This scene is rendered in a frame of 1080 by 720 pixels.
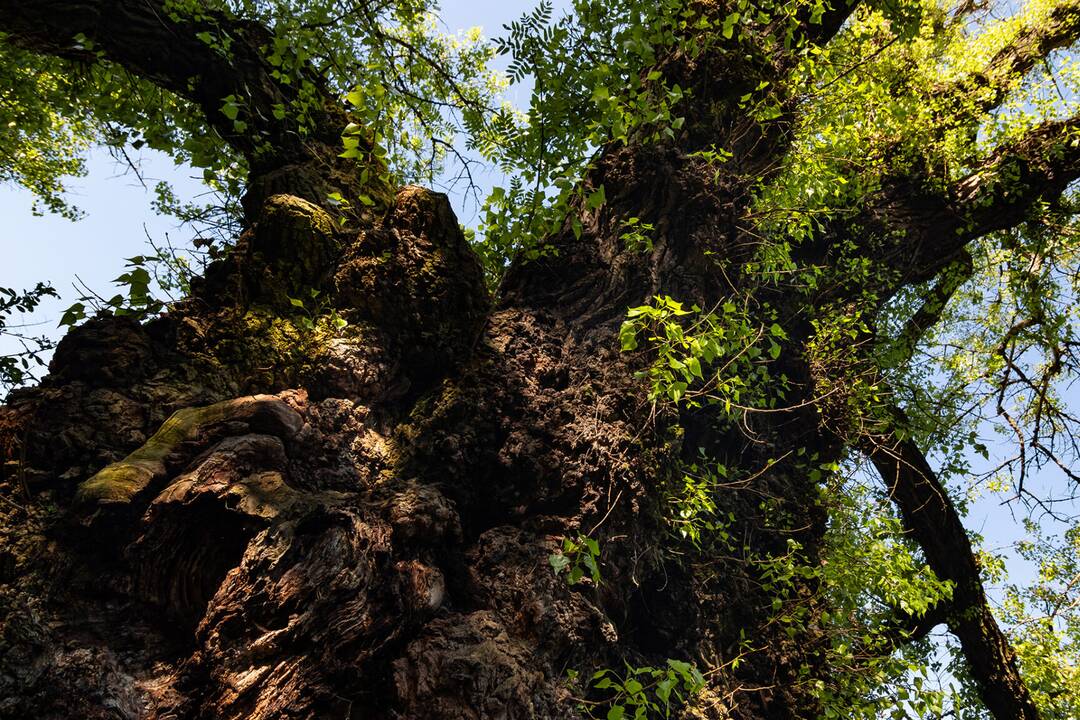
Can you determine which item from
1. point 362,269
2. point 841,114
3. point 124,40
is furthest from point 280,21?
point 841,114

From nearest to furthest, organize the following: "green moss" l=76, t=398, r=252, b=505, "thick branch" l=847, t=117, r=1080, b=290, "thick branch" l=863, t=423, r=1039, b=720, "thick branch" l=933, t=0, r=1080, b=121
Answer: "green moss" l=76, t=398, r=252, b=505
"thick branch" l=863, t=423, r=1039, b=720
"thick branch" l=847, t=117, r=1080, b=290
"thick branch" l=933, t=0, r=1080, b=121

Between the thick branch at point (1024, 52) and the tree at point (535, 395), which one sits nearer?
the tree at point (535, 395)

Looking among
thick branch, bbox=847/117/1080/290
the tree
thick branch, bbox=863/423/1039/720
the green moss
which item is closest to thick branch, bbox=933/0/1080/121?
the tree

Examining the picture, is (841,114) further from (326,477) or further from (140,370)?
(140,370)

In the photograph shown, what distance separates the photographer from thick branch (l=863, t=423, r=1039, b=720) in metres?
5.89

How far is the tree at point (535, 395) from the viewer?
2256 mm

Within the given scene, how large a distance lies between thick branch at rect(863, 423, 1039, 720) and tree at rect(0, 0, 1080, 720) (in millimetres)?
39

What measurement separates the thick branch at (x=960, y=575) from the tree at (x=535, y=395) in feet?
0.13

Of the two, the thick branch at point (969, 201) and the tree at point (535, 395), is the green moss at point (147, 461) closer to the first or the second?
the tree at point (535, 395)

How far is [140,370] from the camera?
2873 millimetres

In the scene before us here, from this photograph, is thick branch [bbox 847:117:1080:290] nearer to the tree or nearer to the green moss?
the tree

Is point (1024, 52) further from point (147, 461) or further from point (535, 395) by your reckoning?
point (147, 461)

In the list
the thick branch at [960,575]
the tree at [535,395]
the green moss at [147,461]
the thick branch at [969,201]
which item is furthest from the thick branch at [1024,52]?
the green moss at [147,461]

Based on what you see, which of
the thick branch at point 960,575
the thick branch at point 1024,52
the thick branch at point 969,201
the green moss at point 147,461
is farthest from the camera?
the thick branch at point 1024,52
